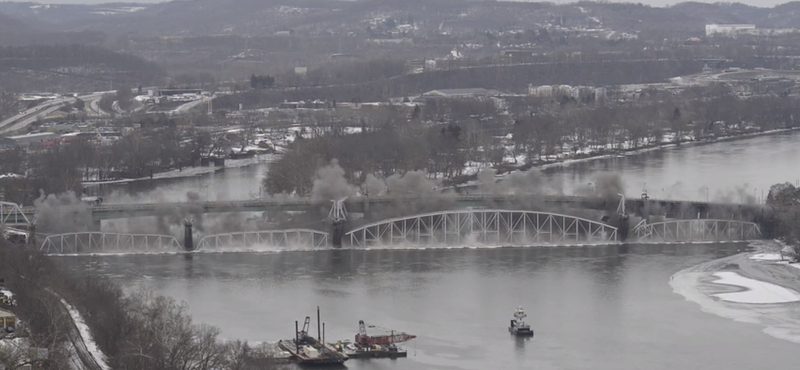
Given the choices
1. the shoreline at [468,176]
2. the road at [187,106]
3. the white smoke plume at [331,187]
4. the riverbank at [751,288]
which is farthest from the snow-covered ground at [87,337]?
the road at [187,106]

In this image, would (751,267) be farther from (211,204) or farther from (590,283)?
(211,204)

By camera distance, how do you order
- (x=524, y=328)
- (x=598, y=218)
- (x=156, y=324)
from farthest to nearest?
(x=598, y=218)
(x=524, y=328)
(x=156, y=324)

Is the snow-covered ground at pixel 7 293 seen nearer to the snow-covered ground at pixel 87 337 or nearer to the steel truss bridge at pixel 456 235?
the snow-covered ground at pixel 87 337

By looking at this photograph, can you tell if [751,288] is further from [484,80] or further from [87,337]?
[484,80]

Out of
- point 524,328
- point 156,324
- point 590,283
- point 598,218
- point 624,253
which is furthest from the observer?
point 598,218

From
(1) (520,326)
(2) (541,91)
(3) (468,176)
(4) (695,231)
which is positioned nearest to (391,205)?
(4) (695,231)

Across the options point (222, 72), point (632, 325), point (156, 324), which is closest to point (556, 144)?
point (632, 325)

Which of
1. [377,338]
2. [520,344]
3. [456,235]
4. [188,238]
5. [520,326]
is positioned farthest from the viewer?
[456,235]
